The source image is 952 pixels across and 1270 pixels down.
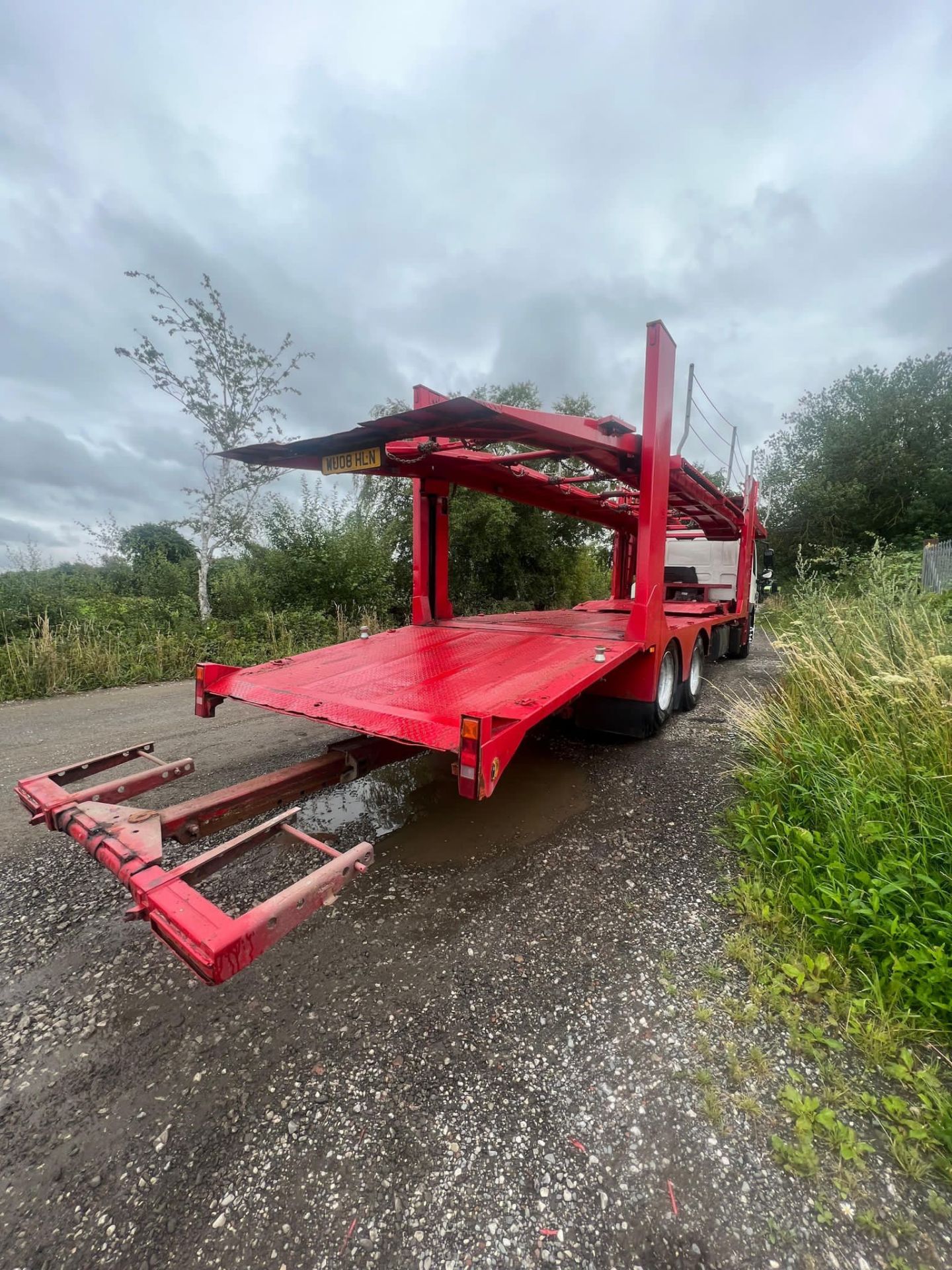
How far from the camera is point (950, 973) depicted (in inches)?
75.2

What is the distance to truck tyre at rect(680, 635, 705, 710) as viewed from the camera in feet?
19.8

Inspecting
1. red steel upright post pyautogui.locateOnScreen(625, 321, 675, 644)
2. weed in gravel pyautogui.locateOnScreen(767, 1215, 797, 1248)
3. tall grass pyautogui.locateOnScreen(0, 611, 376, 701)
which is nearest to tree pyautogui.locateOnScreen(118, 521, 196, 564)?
tall grass pyautogui.locateOnScreen(0, 611, 376, 701)

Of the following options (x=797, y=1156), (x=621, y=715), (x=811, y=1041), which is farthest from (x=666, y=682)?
(x=797, y=1156)

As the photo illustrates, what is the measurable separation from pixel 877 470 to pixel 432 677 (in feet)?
97.4

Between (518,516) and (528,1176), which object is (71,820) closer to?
(528,1176)

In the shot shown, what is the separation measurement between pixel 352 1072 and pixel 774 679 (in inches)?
315

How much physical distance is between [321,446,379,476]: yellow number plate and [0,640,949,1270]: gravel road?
2595 millimetres

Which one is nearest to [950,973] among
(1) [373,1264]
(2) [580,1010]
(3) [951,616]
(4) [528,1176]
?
(2) [580,1010]

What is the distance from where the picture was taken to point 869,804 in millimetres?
2762

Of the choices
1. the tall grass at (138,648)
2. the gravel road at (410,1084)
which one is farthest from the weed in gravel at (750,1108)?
the tall grass at (138,648)

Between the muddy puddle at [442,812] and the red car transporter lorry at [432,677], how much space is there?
0.52 metres

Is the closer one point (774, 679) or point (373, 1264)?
point (373, 1264)

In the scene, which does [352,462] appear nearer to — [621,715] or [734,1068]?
[621,715]

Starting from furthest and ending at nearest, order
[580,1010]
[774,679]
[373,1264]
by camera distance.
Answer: [774,679] < [580,1010] < [373,1264]
